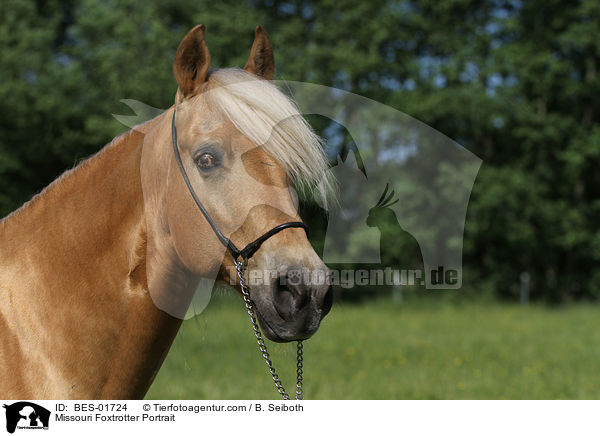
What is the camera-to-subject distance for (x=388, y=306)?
15.6 metres

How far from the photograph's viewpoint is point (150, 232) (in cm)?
203

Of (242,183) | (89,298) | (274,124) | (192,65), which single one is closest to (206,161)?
(242,183)

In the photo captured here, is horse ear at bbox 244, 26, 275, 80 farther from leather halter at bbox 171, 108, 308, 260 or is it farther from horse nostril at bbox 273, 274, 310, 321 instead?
horse nostril at bbox 273, 274, 310, 321

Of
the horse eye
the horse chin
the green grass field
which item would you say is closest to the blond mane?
the horse eye

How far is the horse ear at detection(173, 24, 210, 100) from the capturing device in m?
1.99

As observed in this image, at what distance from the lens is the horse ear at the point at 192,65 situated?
78.4 inches

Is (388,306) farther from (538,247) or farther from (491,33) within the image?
(491,33)

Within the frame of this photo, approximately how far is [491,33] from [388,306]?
38.8ft

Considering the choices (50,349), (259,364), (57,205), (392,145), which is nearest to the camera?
(50,349)

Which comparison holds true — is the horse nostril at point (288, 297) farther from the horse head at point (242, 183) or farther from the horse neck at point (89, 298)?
the horse neck at point (89, 298)

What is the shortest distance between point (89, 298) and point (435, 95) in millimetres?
17863

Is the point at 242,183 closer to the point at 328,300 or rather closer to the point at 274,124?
the point at 274,124

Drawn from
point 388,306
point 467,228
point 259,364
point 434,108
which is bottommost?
point 259,364
